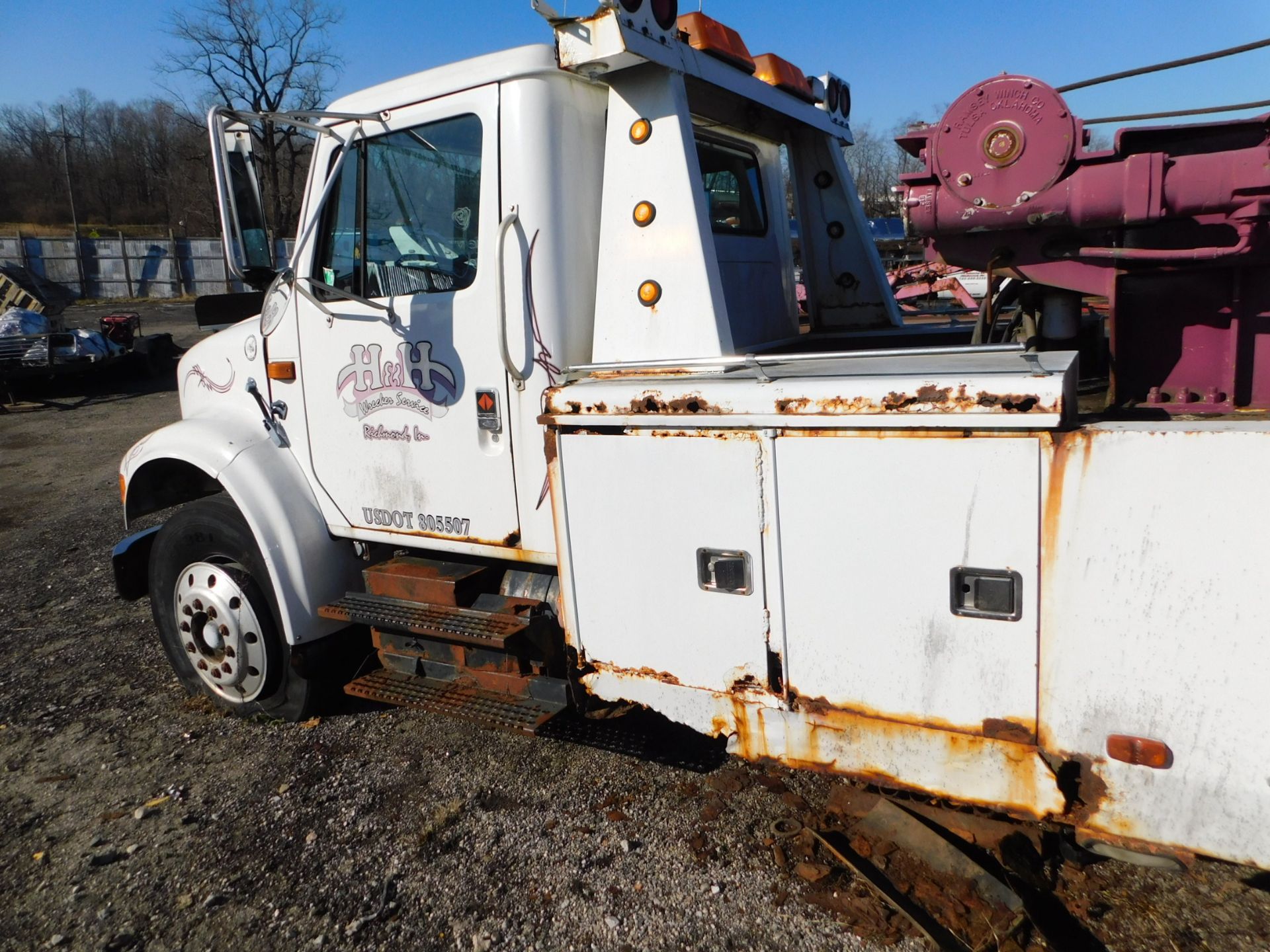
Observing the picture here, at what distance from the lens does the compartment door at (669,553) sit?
255cm

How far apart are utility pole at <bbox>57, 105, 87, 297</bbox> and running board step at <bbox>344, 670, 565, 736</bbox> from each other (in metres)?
37.0

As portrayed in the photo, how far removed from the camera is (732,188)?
388cm

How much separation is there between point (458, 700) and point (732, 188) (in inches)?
92.8

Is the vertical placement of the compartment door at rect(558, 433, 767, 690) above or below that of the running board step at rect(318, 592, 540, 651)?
above

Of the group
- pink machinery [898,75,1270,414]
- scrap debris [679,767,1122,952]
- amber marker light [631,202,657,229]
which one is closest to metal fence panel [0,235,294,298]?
amber marker light [631,202,657,229]

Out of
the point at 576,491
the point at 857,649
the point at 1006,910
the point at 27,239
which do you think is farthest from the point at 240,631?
the point at 27,239

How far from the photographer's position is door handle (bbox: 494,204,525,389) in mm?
3016

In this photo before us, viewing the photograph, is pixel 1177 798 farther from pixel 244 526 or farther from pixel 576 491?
pixel 244 526

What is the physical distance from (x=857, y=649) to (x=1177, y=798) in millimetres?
803

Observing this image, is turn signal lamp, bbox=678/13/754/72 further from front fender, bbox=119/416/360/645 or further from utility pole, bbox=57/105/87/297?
utility pole, bbox=57/105/87/297

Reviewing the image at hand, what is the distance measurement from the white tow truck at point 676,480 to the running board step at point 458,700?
2cm

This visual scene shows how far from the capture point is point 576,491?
2.82 metres

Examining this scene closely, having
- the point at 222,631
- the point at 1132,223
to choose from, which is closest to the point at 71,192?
the point at 222,631

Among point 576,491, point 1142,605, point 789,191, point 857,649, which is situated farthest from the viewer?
point 789,191
